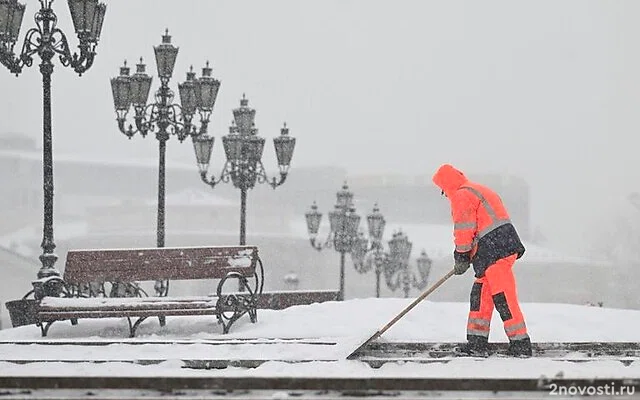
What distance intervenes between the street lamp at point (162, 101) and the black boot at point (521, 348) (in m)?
6.89

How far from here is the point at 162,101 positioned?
13117 mm

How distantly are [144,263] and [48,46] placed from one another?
2.42 m

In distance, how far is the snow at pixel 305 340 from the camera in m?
5.52

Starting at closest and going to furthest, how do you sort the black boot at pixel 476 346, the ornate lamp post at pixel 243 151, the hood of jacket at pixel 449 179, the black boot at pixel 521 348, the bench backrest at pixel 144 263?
the black boot at pixel 521 348 < the black boot at pixel 476 346 < the hood of jacket at pixel 449 179 < the bench backrest at pixel 144 263 < the ornate lamp post at pixel 243 151

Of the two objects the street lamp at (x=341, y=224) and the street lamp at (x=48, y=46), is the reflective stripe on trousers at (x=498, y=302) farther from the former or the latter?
the street lamp at (x=341, y=224)

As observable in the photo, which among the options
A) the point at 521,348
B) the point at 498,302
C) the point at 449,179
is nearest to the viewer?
the point at 521,348

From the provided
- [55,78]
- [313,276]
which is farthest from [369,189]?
[55,78]

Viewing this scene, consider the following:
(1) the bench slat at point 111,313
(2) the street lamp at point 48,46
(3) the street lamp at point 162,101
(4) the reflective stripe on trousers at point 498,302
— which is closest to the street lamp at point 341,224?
(3) the street lamp at point 162,101

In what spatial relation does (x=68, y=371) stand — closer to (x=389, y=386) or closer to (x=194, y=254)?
(x=389, y=386)

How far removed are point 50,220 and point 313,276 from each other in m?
44.8

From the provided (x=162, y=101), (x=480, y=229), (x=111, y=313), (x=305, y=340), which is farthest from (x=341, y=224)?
(x=480, y=229)

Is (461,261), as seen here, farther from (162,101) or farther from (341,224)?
(341,224)

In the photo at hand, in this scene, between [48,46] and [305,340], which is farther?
[48,46]

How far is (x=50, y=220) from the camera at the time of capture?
991 cm
